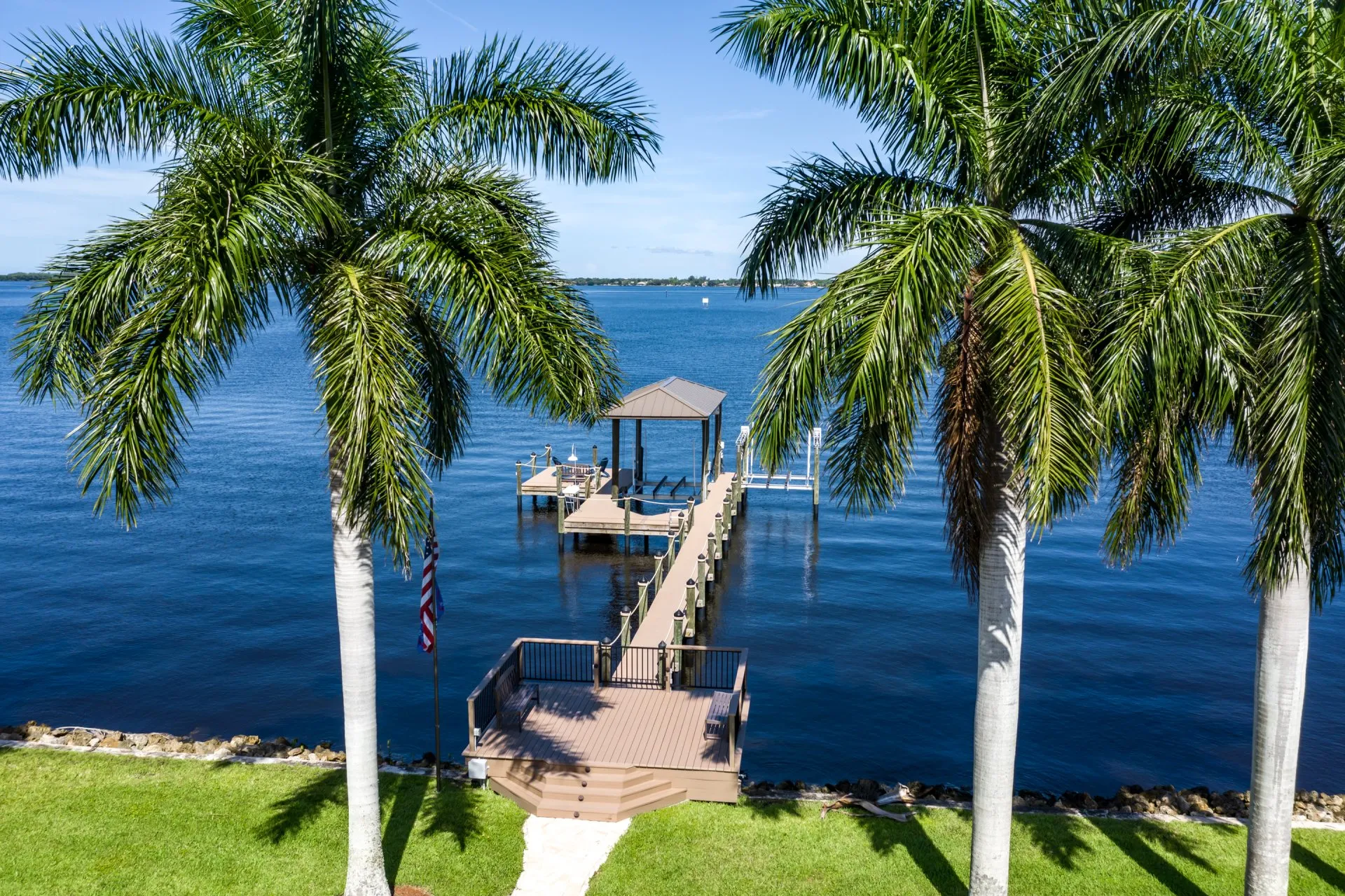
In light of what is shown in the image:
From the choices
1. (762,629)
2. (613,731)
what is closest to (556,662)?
(613,731)

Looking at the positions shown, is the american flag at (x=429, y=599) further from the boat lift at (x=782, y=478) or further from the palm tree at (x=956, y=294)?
the boat lift at (x=782, y=478)

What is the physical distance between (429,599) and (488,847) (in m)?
3.38

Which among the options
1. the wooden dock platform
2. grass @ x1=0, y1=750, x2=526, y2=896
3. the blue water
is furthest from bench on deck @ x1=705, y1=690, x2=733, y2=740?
grass @ x1=0, y1=750, x2=526, y2=896

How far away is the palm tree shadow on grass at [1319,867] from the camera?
38.5 feet

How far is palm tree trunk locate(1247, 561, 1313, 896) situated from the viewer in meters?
9.38

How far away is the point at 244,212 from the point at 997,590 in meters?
7.24

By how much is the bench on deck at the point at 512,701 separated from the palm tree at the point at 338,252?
556 cm

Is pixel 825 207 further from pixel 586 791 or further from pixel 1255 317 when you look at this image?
pixel 586 791

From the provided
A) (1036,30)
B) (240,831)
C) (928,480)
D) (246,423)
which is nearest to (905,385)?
(1036,30)

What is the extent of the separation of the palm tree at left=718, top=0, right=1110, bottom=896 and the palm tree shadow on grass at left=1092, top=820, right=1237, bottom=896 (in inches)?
127

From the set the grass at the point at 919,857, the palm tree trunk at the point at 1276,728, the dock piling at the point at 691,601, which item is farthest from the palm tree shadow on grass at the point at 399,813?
the dock piling at the point at 691,601

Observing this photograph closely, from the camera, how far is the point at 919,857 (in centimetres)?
1237

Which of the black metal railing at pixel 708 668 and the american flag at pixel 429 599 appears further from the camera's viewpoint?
the black metal railing at pixel 708 668

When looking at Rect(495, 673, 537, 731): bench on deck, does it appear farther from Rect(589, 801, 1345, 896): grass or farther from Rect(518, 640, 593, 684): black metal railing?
Rect(589, 801, 1345, 896): grass
